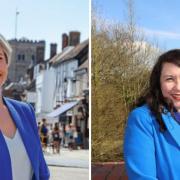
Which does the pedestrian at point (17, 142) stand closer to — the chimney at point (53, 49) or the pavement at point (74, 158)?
the chimney at point (53, 49)

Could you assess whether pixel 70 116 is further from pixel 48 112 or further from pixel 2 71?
pixel 2 71

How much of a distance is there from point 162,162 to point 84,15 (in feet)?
5.75

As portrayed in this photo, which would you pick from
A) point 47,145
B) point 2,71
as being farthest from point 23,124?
point 47,145

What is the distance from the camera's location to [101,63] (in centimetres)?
282

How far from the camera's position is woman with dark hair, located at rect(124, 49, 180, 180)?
76 cm

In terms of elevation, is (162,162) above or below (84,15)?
below

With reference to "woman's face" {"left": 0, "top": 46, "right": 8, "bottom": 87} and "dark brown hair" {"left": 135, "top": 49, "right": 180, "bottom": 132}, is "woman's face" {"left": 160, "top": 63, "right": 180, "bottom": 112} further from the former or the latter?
"woman's face" {"left": 0, "top": 46, "right": 8, "bottom": 87}

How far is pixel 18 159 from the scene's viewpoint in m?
0.96

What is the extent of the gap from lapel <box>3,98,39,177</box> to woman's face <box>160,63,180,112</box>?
0.41 metres

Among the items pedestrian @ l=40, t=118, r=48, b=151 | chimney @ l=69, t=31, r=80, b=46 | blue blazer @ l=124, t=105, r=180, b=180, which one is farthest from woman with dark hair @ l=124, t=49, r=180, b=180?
chimney @ l=69, t=31, r=80, b=46

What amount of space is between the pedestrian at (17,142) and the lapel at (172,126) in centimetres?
40

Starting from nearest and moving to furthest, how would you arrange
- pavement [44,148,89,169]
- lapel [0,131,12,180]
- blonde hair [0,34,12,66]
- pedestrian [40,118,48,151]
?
lapel [0,131,12,180] → blonde hair [0,34,12,66] → pedestrian [40,118,48,151] → pavement [44,148,89,169]

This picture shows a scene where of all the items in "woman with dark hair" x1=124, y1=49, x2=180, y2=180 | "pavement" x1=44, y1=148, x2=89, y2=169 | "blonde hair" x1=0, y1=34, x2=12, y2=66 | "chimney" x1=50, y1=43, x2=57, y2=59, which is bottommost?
"pavement" x1=44, y1=148, x2=89, y2=169

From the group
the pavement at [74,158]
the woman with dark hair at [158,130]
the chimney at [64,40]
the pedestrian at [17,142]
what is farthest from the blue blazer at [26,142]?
the pavement at [74,158]
